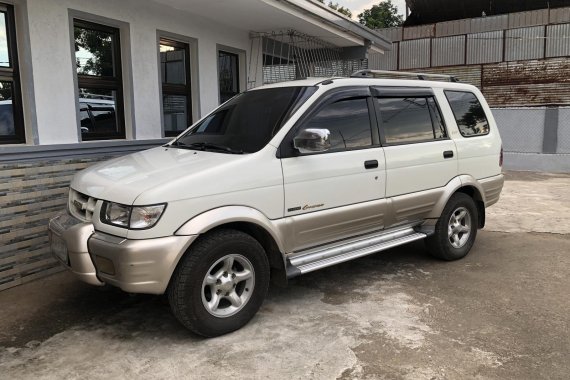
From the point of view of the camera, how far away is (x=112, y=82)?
6309mm

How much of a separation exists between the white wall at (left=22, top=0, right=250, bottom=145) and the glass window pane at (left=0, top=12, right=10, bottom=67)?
0.17 meters

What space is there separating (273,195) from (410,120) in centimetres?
197

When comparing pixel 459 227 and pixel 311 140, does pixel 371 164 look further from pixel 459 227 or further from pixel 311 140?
pixel 459 227

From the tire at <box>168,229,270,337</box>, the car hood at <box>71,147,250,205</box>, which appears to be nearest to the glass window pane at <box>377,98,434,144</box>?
the car hood at <box>71,147,250,205</box>

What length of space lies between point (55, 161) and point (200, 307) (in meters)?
2.83

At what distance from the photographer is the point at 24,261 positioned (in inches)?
195

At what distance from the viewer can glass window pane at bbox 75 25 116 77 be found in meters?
5.89

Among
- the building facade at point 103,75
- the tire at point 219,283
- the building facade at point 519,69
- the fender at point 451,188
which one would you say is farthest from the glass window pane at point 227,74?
the building facade at point 519,69

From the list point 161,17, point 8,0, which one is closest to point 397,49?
point 161,17

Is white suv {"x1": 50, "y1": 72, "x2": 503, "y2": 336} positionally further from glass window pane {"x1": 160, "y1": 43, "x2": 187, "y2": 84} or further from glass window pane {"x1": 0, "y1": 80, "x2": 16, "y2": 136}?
glass window pane {"x1": 160, "y1": 43, "x2": 187, "y2": 84}

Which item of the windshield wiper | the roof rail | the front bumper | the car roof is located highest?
the roof rail

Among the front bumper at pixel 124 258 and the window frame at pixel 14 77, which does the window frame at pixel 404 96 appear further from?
the window frame at pixel 14 77

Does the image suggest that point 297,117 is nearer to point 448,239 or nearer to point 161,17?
point 448,239

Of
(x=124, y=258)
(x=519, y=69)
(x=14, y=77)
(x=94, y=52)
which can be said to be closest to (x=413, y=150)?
(x=124, y=258)
